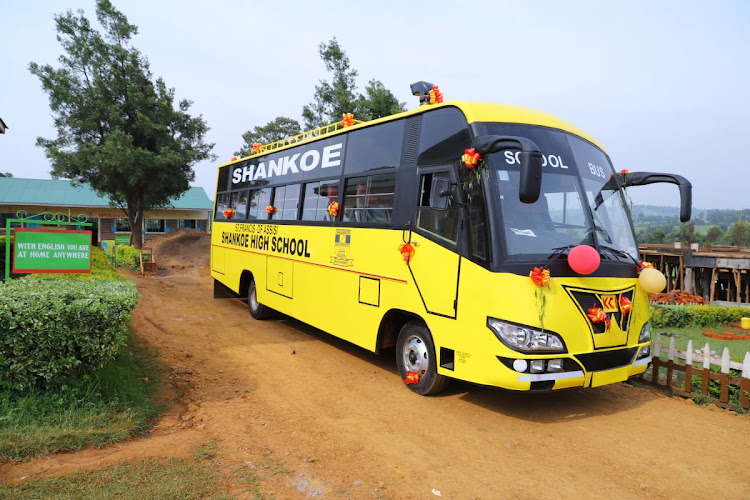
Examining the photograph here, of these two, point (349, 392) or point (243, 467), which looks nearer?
point (243, 467)

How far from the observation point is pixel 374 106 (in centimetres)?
1841

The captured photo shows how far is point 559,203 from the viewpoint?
5.21 m

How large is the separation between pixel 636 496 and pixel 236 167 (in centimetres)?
1067

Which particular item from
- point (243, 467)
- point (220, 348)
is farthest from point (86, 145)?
point (243, 467)

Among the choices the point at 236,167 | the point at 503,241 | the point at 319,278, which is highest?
the point at 236,167

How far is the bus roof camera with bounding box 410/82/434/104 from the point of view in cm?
653

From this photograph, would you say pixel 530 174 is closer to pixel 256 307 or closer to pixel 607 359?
pixel 607 359

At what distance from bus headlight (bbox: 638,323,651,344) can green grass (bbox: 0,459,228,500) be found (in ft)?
14.7

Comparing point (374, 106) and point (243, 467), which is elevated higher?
point (374, 106)

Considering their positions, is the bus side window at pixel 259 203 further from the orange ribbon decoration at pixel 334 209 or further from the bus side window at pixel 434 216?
the bus side window at pixel 434 216

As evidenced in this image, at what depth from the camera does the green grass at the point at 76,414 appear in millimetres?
4012

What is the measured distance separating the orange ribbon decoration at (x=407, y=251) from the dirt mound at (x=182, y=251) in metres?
19.4

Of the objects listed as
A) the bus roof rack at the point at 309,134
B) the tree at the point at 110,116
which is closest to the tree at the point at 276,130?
the tree at the point at 110,116

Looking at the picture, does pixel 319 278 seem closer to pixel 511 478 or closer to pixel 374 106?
pixel 511 478
